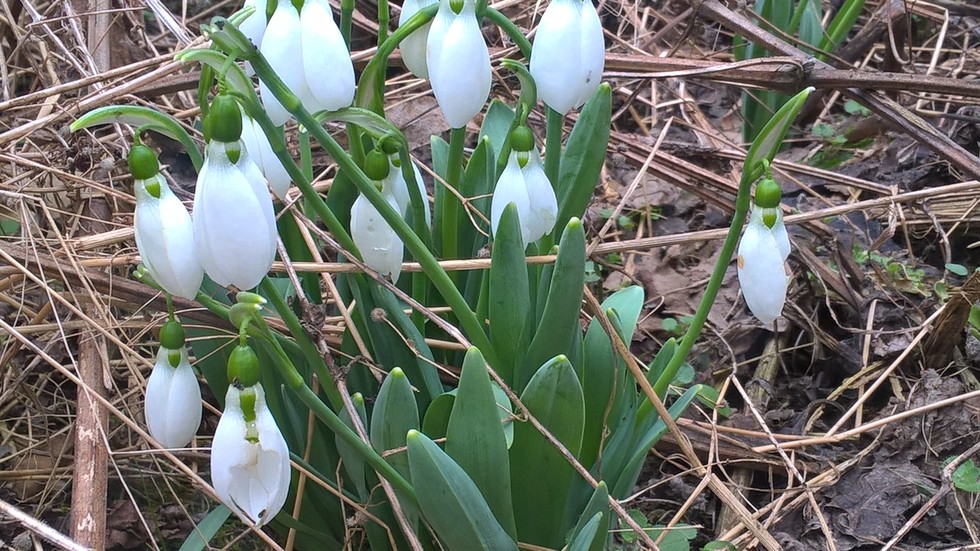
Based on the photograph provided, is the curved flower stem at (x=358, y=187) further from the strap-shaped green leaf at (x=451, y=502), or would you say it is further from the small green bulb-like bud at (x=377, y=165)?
the strap-shaped green leaf at (x=451, y=502)

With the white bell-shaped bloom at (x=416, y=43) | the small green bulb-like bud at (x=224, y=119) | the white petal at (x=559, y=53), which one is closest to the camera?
the small green bulb-like bud at (x=224, y=119)

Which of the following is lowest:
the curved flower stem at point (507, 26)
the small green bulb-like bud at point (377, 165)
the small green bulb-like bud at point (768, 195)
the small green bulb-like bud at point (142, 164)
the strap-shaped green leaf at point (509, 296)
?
the strap-shaped green leaf at point (509, 296)

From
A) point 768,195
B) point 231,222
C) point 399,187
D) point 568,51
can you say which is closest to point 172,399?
point 231,222

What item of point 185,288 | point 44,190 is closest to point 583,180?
point 185,288

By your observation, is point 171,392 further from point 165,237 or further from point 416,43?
point 416,43

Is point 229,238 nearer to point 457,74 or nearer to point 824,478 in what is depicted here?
point 457,74

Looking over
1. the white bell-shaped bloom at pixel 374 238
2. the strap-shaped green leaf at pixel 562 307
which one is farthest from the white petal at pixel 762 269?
the white bell-shaped bloom at pixel 374 238

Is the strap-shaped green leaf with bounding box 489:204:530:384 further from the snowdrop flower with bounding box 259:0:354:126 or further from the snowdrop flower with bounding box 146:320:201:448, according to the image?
the snowdrop flower with bounding box 146:320:201:448
